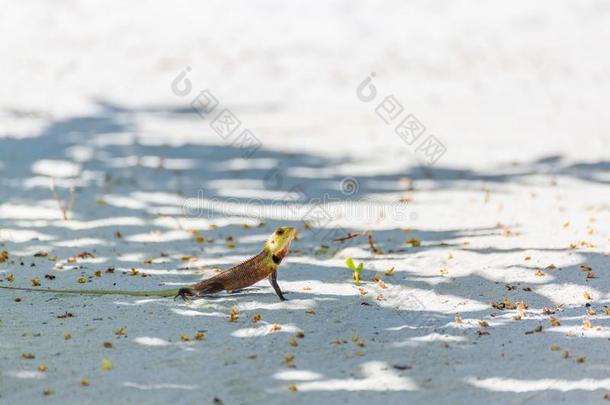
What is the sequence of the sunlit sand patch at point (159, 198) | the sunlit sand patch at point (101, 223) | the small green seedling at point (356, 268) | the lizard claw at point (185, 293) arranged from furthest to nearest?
the sunlit sand patch at point (159, 198) < the sunlit sand patch at point (101, 223) < the small green seedling at point (356, 268) < the lizard claw at point (185, 293)

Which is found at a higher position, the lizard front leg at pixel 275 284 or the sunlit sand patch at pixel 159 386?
the lizard front leg at pixel 275 284

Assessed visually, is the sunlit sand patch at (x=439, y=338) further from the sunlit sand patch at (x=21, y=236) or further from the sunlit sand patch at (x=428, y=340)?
the sunlit sand patch at (x=21, y=236)

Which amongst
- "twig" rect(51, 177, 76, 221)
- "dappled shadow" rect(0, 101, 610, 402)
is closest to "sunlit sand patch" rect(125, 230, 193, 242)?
"dappled shadow" rect(0, 101, 610, 402)

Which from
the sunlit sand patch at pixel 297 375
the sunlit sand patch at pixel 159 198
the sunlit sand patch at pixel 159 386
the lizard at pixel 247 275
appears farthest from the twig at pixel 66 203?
the sunlit sand patch at pixel 297 375

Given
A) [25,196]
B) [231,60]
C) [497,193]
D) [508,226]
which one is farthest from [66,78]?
[508,226]

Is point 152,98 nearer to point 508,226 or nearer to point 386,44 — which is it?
point 386,44

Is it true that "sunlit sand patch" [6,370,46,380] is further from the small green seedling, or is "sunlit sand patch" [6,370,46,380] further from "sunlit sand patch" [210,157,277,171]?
"sunlit sand patch" [210,157,277,171]

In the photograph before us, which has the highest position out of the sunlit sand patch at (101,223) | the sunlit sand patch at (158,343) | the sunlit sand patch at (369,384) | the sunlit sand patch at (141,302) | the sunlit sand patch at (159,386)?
the sunlit sand patch at (101,223)
